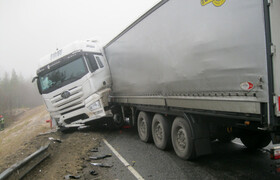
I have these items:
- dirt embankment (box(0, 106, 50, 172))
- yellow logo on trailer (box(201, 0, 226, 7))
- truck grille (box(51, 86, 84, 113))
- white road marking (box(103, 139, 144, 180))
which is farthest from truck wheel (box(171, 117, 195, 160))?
truck grille (box(51, 86, 84, 113))

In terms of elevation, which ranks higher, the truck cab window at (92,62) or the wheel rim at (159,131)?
the truck cab window at (92,62)

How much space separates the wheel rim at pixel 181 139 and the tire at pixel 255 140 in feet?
4.05

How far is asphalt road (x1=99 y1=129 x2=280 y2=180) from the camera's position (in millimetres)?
4445

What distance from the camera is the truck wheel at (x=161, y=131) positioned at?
609 centimetres

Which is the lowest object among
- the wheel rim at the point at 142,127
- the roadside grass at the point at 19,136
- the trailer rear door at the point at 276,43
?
the roadside grass at the point at 19,136

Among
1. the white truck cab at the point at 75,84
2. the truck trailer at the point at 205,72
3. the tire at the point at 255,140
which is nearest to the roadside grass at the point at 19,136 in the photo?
the white truck cab at the point at 75,84

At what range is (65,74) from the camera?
9.62 m

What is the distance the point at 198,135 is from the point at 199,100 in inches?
30.2

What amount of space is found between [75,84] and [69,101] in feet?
2.47

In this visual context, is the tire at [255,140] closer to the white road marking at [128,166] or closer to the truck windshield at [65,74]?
the white road marking at [128,166]

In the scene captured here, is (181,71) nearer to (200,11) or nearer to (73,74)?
(200,11)

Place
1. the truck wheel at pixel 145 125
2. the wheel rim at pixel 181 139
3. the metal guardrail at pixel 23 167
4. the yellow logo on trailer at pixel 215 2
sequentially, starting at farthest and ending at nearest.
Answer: the truck wheel at pixel 145 125
the wheel rim at pixel 181 139
the metal guardrail at pixel 23 167
the yellow logo on trailer at pixel 215 2

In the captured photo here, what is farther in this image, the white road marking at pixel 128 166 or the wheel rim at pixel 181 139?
the wheel rim at pixel 181 139

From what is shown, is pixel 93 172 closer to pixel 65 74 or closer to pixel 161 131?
pixel 161 131
